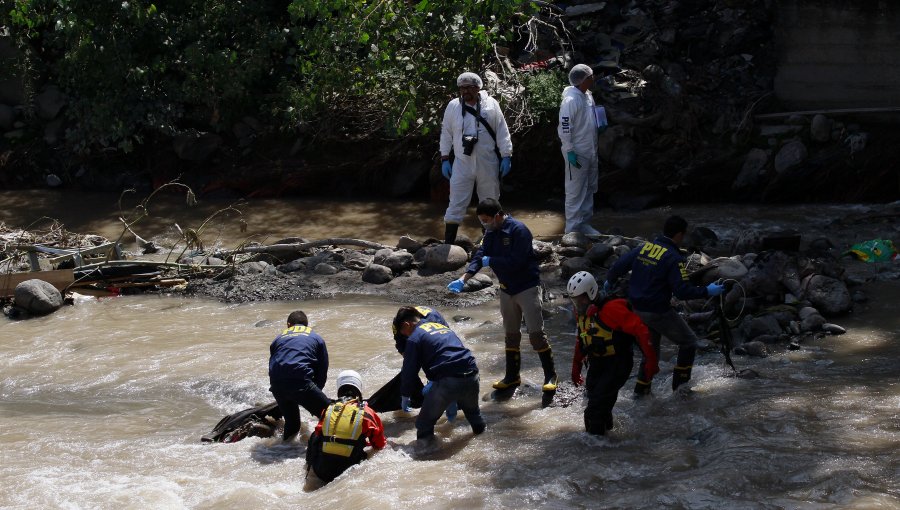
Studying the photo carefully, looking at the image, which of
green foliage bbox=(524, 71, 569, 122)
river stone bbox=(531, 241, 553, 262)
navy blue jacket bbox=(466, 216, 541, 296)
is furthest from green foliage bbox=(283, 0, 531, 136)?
navy blue jacket bbox=(466, 216, 541, 296)

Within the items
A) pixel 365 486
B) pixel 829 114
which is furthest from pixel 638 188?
pixel 365 486

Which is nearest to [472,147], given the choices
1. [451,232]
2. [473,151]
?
[473,151]

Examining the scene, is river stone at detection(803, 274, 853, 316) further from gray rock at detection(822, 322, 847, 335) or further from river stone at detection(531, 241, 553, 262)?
river stone at detection(531, 241, 553, 262)

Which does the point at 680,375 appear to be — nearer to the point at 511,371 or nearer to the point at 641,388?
the point at 641,388

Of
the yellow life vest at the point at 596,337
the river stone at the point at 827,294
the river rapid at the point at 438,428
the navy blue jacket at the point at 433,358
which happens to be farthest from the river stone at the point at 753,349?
the navy blue jacket at the point at 433,358

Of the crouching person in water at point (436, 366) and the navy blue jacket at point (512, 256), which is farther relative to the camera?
the navy blue jacket at point (512, 256)

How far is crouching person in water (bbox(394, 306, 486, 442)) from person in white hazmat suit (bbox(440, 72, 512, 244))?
469cm

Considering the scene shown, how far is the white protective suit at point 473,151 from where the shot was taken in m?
11.1

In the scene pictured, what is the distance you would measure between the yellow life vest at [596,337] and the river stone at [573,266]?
375 cm

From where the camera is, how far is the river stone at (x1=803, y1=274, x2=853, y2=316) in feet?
28.7

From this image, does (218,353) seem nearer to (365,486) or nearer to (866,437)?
(365,486)

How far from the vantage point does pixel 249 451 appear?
7.02 m

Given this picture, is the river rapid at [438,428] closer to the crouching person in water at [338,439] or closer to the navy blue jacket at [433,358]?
the crouching person in water at [338,439]

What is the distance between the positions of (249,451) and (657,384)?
3.08m
